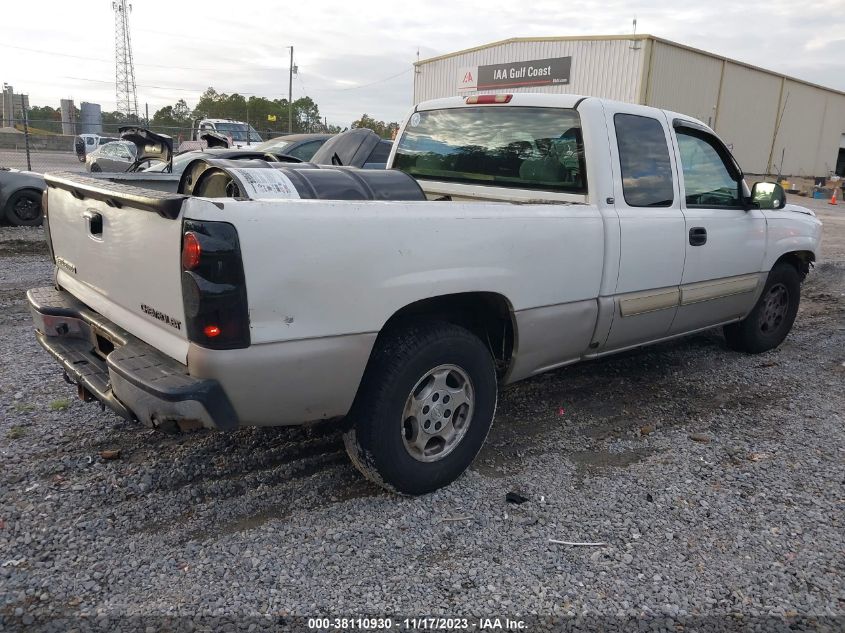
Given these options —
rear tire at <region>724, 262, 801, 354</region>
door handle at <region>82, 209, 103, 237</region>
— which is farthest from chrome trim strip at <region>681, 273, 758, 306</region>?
door handle at <region>82, 209, 103, 237</region>

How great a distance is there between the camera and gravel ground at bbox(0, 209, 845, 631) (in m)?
2.49

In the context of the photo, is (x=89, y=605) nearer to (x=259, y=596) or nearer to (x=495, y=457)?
(x=259, y=596)

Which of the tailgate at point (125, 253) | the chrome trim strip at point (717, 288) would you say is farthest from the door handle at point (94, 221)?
the chrome trim strip at point (717, 288)

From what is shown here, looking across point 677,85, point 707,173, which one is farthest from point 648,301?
point 677,85

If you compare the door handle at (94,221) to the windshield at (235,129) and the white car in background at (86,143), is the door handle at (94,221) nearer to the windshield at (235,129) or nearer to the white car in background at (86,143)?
the windshield at (235,129)

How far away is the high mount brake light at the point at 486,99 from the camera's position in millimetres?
4371

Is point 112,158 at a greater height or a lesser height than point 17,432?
greater

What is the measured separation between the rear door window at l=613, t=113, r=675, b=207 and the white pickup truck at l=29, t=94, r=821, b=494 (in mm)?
14

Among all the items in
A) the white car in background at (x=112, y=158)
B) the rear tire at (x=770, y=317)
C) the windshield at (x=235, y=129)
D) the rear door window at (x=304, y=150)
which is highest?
the windshield at (x=235, y=129)

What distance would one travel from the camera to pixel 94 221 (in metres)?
3.05

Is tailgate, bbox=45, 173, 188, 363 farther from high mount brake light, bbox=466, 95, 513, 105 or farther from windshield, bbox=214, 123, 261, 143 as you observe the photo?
windshield, bbox=214, 123, 261, 143

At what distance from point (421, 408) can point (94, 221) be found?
173cm

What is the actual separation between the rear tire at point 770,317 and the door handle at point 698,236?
4.36ft

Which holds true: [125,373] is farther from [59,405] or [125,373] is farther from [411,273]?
[59,405]
